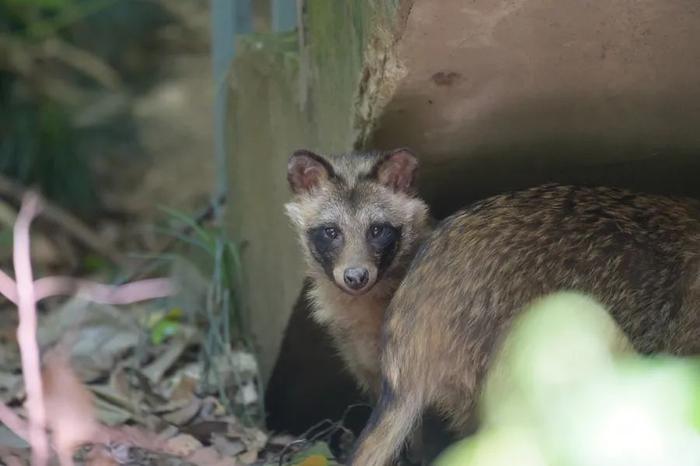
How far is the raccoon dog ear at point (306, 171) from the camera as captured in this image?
4891 millimetres

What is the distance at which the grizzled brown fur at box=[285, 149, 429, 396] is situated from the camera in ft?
15.8

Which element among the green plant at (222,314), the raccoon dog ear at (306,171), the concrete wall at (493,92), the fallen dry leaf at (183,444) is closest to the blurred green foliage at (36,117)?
the green plant at (222,314)

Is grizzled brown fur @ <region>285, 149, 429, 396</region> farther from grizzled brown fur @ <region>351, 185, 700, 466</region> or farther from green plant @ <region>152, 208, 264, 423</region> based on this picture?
green plant @ <region>152, 208, 264, 423</region>

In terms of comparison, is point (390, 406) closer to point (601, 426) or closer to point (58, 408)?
point (601, 426)

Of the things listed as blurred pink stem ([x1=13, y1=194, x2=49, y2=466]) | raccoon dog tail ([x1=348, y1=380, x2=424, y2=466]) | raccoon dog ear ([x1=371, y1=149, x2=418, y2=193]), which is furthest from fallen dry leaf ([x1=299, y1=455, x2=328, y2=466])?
blurred pink stem ([x1=13, y1=194, x2=49, y2=466])

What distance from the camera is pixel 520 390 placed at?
3609 mm

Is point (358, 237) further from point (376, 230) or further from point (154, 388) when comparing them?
point (154, 388)

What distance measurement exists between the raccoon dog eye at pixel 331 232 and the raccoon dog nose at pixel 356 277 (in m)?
0.31

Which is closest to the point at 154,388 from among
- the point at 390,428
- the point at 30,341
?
the point at 390,428

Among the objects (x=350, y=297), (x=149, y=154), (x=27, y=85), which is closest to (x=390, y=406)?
(x=350, y=297)

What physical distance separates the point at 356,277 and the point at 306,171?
1.91 feet

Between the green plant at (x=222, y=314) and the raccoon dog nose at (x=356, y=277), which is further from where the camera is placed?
the green plant at (x=222, y=314)

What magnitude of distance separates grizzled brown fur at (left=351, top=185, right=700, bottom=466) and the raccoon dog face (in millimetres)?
794

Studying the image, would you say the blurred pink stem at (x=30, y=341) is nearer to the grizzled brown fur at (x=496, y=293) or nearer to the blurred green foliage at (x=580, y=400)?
the blurred green foliage at (x=580, y=400)
